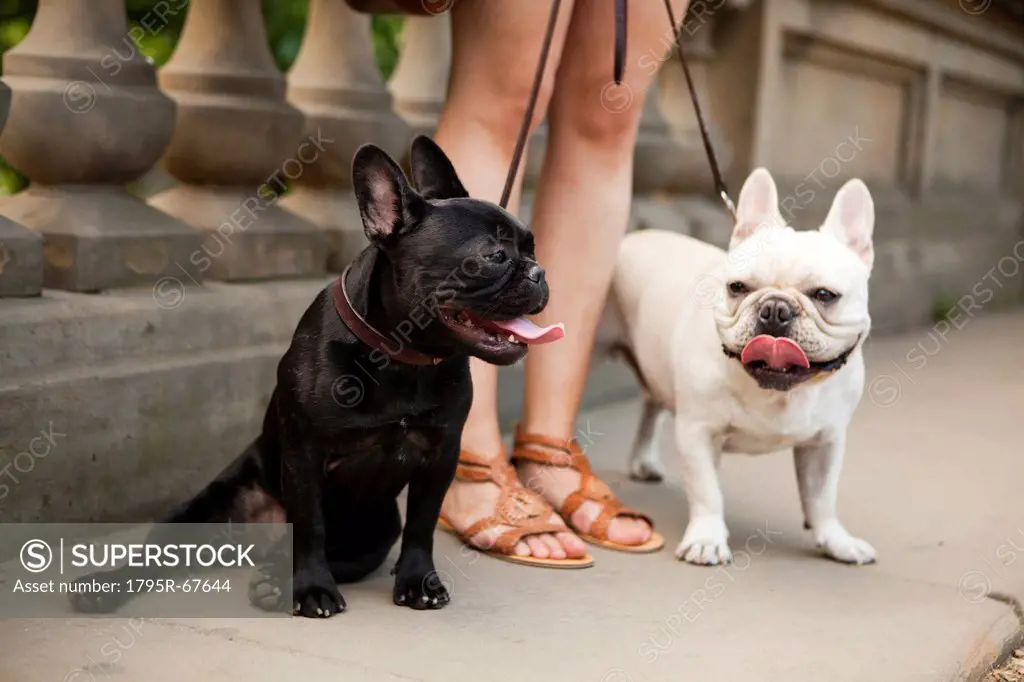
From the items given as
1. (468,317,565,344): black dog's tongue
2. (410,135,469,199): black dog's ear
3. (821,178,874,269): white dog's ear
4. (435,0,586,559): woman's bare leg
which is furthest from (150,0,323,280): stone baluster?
(821,178,874,269): white dog's ear

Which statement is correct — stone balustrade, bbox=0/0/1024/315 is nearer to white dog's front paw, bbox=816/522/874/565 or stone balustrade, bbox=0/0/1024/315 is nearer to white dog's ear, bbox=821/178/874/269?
white dog's ear, bbox=821/178/874/269

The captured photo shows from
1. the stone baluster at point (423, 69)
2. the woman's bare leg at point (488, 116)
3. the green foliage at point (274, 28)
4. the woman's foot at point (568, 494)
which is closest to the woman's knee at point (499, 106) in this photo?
the woman's bare leg at point (488, 116)

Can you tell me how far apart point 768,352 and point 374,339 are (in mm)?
801

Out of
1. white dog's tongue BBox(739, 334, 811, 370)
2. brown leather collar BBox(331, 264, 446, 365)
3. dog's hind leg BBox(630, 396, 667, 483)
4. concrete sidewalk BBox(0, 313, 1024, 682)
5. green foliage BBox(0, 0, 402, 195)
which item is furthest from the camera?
green foliage BBox(0, 0, 402, 195)

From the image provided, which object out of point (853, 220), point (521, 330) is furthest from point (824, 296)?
point (521, 330)

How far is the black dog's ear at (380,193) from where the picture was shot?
6.97ft

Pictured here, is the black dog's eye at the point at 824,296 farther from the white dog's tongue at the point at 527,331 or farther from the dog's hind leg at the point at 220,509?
the dog's hind leg at the point at 220,509

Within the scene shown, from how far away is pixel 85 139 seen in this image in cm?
279

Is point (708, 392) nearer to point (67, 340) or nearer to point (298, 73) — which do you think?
point (67, 340)

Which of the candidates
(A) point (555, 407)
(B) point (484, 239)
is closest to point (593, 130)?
(A) point (555, 407)

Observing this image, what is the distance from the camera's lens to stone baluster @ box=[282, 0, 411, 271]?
A: 3545mm

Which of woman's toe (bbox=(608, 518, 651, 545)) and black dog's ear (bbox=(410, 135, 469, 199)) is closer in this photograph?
black dog's ear (bbox=(410, 135, 469, 199))

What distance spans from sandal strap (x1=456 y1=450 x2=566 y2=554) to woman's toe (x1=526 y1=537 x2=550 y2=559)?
0.05ft

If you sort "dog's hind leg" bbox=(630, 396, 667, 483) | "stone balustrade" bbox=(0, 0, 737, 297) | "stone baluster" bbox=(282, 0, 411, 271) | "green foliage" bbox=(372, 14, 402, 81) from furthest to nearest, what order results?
"green foliage" bbox=(372, 14, 402, 81)
"stone baluster" bbox=(282, 0, 411, 271)
"dog's hind leg" bbox=(630, 396, 667, 483)
"stone balustrade" bbox=(0, 0, 737, 297)
